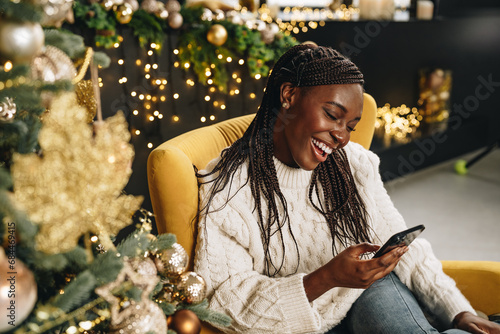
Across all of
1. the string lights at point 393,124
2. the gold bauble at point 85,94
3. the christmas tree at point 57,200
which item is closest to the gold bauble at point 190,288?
the christmas tree at point 57,200

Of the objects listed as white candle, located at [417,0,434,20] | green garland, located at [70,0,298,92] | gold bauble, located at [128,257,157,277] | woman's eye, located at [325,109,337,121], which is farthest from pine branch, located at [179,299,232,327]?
white candle, located at [417,0,434,20]

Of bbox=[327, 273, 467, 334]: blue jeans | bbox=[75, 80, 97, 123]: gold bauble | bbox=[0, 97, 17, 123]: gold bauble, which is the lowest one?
bbox=[327, 273, 467, 334]: blue jeans

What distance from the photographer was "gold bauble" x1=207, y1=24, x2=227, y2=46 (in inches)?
90.4

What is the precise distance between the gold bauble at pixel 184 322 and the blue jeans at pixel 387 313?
1.68 ft

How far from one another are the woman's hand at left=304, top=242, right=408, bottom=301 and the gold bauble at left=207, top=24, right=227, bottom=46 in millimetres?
1539

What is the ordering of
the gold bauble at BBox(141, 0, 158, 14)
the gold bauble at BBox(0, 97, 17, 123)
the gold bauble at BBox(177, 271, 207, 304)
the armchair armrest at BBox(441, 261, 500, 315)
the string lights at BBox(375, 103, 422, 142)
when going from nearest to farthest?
the gold bauble at BBox(0, 97, 17, 123) → the gold bauble at BBox(177, 271, 207, 304) → the armchair armrest at BBox(441, 261, 500, 315) → the gold bauble at BBox(141, 0, 158, 14) → the string lights at BBox(375, 103, 422, 142)

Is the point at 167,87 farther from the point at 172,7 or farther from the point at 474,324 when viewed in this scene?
the point at 474,324

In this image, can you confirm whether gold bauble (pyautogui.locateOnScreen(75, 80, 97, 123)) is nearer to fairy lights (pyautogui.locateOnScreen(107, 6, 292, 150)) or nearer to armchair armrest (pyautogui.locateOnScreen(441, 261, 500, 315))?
armchair armrest (pyautogui.locateOnScreen(441, 261, 500, 315))

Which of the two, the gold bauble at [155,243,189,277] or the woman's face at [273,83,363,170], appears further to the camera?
the woman's face at [273,83,363,170]

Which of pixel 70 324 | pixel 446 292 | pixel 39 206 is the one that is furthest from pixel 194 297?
pixel 446 292

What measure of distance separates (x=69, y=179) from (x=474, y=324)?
1.00 m

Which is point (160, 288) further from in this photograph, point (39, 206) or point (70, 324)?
point (39, 206)

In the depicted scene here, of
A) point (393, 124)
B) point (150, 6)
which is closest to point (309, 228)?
point (150, 6)

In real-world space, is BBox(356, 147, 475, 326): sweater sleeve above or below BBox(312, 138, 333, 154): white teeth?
below
